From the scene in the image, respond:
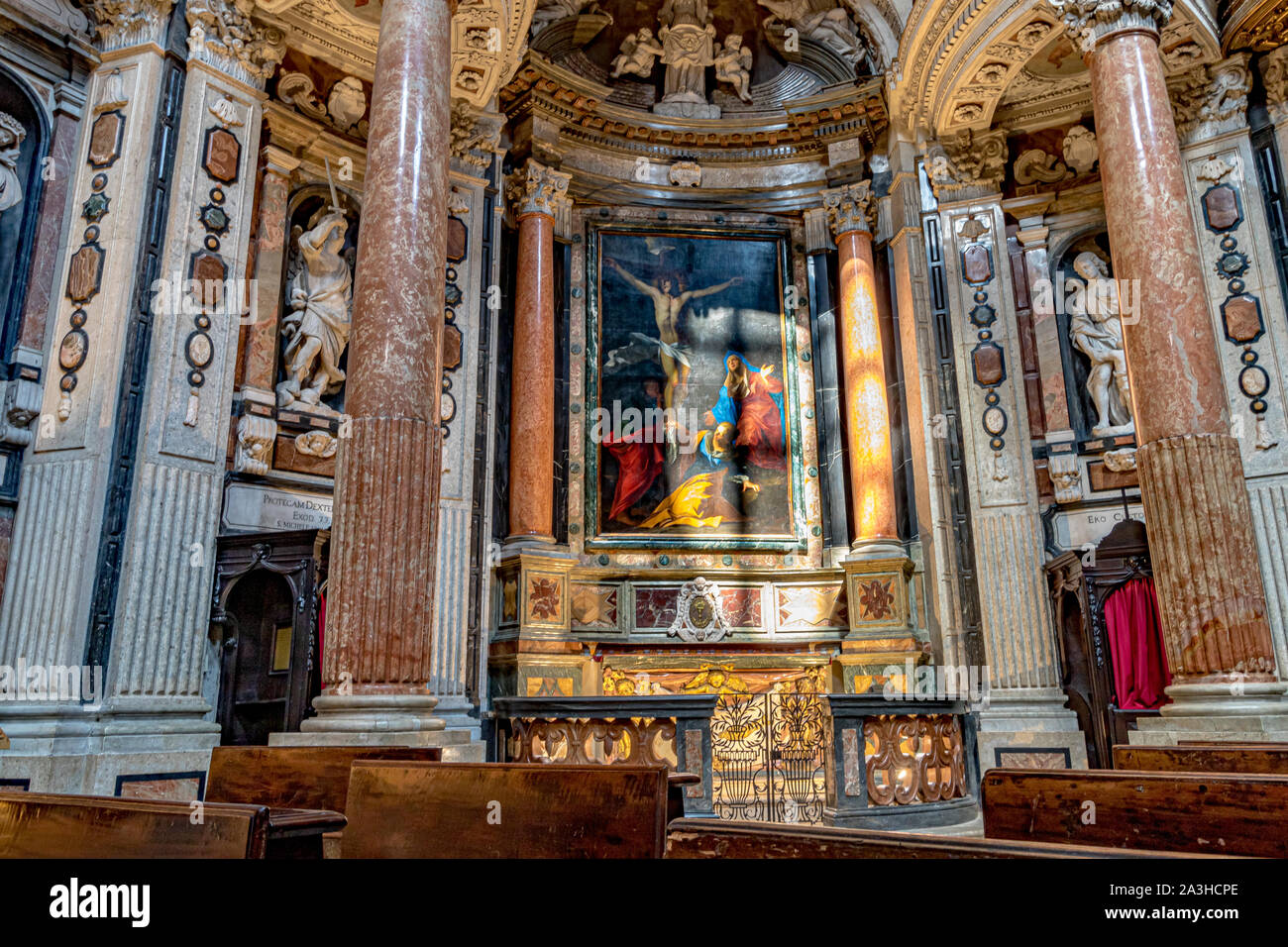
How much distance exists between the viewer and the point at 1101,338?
11.2 m

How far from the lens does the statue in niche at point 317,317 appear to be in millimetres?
9781

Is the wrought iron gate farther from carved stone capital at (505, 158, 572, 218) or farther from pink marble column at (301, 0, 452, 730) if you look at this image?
carved stone capital at (505, 158, 572, 218)

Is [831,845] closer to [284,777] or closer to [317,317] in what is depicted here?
[284,777]

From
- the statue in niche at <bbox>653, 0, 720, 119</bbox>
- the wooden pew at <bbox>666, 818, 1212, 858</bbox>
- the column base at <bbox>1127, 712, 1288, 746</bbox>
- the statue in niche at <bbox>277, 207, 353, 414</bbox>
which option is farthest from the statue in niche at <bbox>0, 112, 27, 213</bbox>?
the column base at <bbox>1127, 712, 1288, 746</bbox>

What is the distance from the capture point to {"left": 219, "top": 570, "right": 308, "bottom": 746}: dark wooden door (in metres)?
8.32

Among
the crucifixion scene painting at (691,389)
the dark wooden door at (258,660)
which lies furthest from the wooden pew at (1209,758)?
the crucifixion scene painting at (691,389)

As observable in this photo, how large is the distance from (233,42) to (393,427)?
5.48 metres

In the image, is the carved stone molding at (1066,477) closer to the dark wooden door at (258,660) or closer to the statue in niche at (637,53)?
the statue in niche at (637,53)

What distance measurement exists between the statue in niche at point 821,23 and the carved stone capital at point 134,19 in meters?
8.59

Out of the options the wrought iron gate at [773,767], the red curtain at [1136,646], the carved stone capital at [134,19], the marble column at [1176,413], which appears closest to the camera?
the marble column at [1176,413]

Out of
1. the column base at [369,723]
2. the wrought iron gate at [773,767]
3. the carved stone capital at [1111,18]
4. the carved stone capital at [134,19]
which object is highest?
the carved stone capital at [134,19]

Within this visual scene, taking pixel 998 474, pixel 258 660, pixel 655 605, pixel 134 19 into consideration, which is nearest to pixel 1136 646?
pixel 998 474
